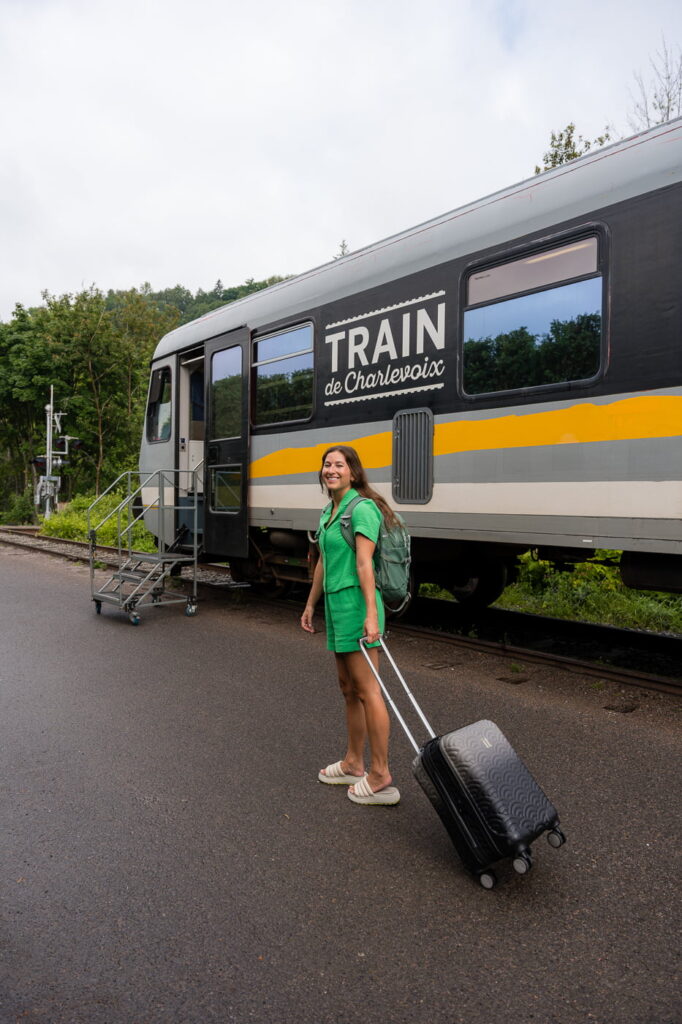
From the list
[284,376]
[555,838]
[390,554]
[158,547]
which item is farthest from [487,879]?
[158,547]

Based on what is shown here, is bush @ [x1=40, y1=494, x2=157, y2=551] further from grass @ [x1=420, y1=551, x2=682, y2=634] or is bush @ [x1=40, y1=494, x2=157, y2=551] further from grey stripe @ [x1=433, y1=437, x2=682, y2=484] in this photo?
→ grey stripe @ [x1=433, y1=437, x2=682, y2=484]

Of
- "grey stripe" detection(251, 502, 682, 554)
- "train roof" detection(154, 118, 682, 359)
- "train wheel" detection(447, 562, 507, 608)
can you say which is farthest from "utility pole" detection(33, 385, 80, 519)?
"grey stripe" detection(251, 502, 682, 554)

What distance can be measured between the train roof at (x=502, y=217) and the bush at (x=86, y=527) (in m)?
10.4

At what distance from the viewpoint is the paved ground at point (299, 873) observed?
2268 millimetres

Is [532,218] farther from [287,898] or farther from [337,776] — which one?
[287,898]

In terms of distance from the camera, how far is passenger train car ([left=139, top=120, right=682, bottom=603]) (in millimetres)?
4820

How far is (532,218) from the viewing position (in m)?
5.54

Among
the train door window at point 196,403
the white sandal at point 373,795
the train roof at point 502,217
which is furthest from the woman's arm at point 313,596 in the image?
the train door window at point 196,403

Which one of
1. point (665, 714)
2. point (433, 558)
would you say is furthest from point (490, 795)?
point (433, 558)

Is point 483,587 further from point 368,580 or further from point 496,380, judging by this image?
point 368,580

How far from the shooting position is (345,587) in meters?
3.56

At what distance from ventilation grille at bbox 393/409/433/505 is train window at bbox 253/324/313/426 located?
141cm

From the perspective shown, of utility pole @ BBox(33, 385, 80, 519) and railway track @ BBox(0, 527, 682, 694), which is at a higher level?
utility pole @ BBox(33, 385, 80, 519)

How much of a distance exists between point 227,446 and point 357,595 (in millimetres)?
5604
